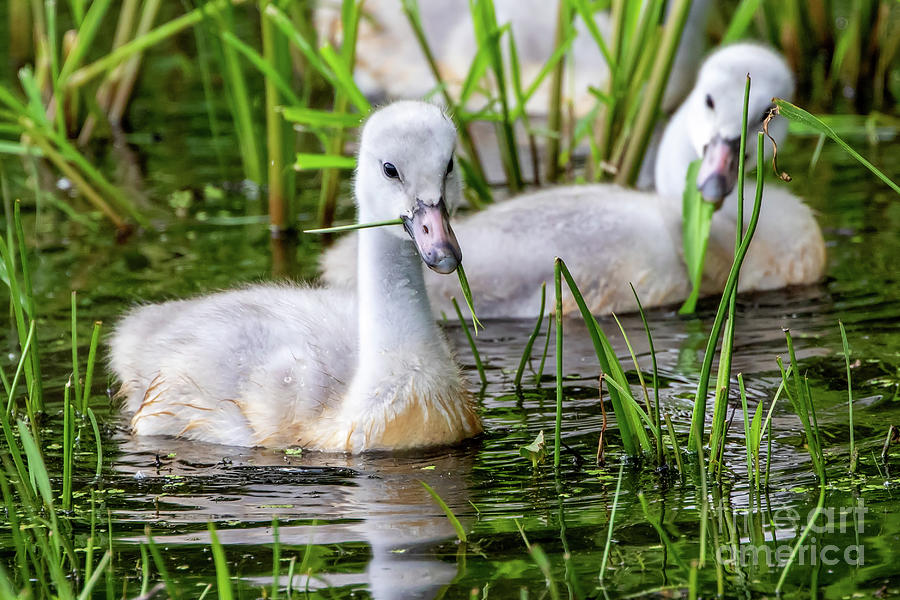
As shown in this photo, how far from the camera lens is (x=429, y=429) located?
12.1 feet

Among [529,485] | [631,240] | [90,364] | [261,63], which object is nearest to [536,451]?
[529,485]

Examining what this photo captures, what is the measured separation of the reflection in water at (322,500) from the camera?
114 inches

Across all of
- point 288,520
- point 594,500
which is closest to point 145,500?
point 288,520

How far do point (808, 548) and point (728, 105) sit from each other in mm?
2335

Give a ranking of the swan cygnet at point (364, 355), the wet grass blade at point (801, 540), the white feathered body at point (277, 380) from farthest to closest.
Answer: the white feathered body at point (277, 380) → the swan cygnet at point (364, 355) → the wet grass blade at point (801, 540)

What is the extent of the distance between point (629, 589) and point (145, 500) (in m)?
1.26

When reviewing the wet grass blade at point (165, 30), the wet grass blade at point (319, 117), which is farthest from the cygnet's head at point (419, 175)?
the wet grass blade at point (165, 30)

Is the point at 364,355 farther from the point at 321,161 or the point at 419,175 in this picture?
the point at 321,161

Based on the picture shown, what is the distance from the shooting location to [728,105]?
4.84 meters

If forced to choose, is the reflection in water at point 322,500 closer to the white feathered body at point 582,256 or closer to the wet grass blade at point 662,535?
the wet grass blade at point 662,535

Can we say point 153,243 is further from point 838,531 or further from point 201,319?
point 838,531

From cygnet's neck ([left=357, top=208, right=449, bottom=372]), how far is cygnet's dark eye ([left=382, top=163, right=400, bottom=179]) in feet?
0.52

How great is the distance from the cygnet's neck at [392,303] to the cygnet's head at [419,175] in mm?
62

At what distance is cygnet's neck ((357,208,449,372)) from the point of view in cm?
370
